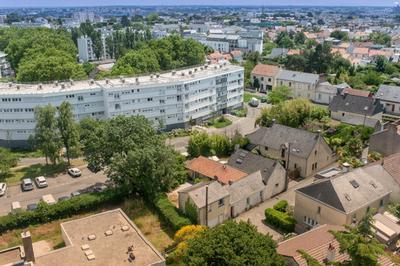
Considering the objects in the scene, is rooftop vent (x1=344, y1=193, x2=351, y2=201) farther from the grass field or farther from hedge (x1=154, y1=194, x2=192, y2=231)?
the grass field

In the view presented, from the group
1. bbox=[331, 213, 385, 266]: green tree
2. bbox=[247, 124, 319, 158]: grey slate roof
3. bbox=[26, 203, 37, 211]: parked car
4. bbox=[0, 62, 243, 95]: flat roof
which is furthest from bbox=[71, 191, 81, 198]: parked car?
bbox=[331, 213, 385, 266]: green tree

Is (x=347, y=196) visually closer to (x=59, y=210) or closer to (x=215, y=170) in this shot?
(x=215, y=170)

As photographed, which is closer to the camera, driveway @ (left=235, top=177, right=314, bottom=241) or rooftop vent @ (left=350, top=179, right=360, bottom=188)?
rooftop vent @ (left=350, top=179, right=360, bottom=188)

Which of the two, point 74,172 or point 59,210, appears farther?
point 74,172

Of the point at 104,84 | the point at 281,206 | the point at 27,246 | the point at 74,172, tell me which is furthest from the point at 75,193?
the point at 104,84

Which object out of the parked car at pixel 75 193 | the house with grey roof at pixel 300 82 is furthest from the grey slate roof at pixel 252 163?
the house with grey roof at pixel 300 82

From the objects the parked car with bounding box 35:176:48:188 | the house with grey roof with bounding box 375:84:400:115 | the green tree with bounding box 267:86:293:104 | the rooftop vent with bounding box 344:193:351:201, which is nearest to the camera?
the rooftop vent with bounding box 344:193:351:201

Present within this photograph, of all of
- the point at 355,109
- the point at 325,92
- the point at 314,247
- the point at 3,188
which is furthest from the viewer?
the point at 325,92
